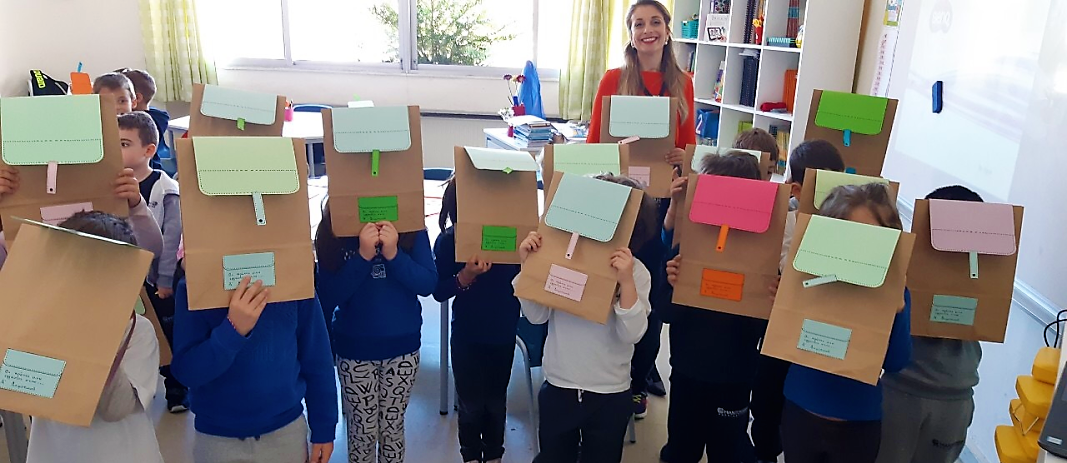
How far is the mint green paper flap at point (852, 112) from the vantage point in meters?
2.06

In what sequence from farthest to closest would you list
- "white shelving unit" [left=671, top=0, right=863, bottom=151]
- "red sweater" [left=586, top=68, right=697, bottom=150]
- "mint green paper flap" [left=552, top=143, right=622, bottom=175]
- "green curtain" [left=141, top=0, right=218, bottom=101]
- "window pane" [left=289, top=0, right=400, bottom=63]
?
"window pane" [left=289, top=0, right=400, bottom=63], "green curtain" [left=141, top=0, right=218, bottom=101], "white shelving unit" [left=671, top=0, right=863, bottom=151], "red sweater" [left=586, top=68, right=697, bottom=150], "mint green paper flap" [left=552, top=143, right=622, bottom=175]

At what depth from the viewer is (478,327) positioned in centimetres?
194

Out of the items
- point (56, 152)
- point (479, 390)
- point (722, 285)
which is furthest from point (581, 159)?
point (56, 152)

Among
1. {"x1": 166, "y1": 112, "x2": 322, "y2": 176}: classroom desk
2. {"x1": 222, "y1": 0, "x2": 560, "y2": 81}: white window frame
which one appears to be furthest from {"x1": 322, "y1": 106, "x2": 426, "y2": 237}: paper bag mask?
{"x1": 222, "y1": 0, "x2": 560, "y2": 81}: white window frame

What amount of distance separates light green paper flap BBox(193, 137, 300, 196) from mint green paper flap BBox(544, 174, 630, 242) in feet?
1.77

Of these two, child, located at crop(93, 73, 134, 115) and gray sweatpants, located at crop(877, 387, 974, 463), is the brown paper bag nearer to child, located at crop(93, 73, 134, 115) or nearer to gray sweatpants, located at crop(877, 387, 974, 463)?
gray sweatpants, located at crop(877, 387, 974, 463)

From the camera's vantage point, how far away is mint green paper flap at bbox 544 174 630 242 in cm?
151

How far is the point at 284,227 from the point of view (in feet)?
4.58

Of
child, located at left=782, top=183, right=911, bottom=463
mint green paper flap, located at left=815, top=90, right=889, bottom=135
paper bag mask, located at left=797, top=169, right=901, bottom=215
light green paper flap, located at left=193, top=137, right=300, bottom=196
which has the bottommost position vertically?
child, located at left=782, top=183, right=911, bottom=463

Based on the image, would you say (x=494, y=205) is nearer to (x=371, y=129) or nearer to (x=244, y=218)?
(x=371, y=129)

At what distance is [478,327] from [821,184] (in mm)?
931

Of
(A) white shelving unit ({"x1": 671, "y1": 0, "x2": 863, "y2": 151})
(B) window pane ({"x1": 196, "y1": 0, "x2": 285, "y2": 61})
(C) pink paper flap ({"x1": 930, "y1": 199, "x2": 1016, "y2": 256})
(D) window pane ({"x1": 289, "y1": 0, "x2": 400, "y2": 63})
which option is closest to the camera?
(C) pink paper flap ({"x1": 930, "y1": 199, "x2": 1016, "y2": 256})

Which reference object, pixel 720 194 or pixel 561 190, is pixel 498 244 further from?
pixel 720 194

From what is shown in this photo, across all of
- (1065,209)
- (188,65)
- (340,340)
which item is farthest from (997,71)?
(188,65)
